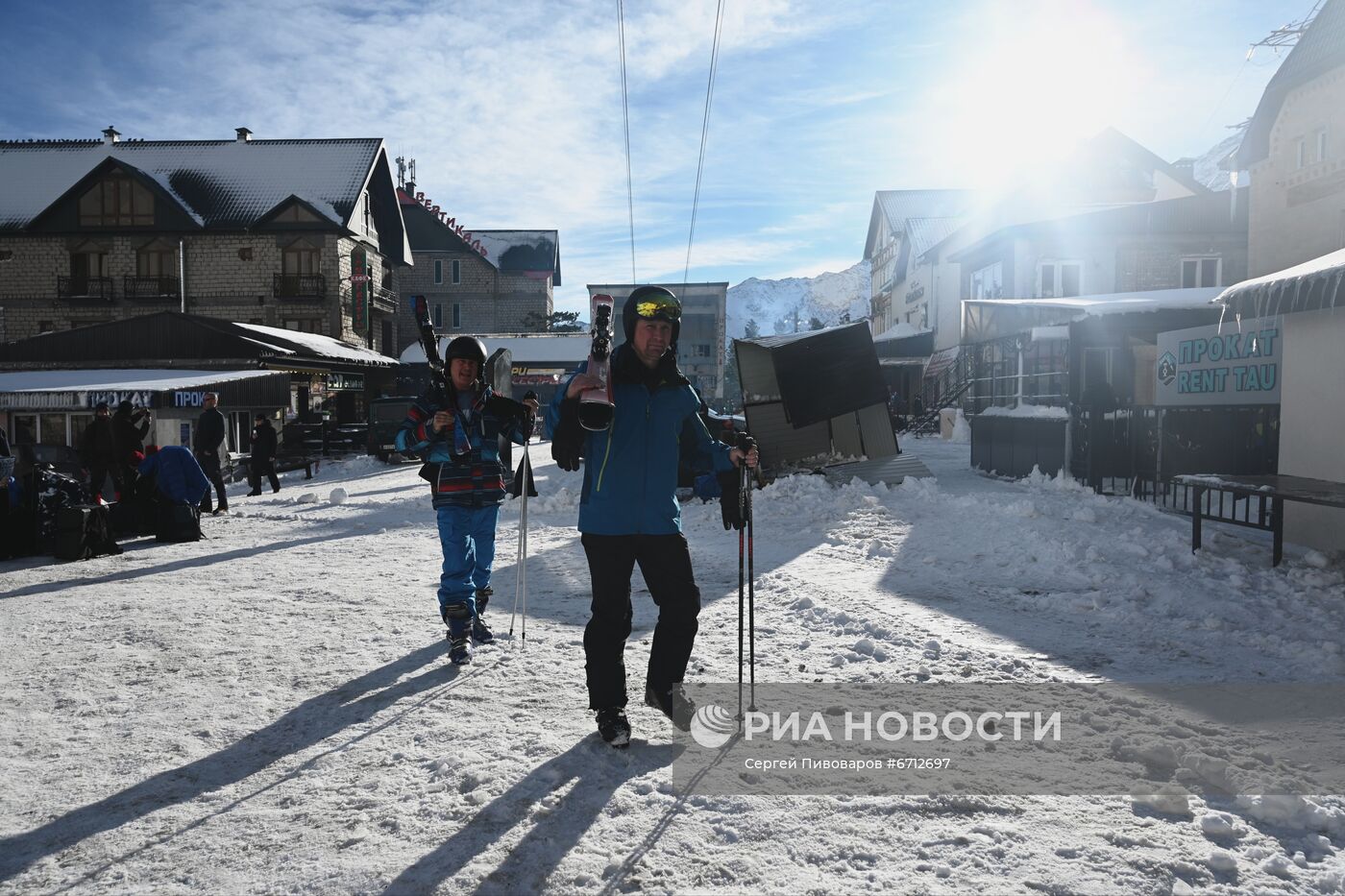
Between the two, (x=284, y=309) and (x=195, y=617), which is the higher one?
(x=284, y=309)

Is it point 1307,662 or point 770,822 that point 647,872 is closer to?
point 770,822

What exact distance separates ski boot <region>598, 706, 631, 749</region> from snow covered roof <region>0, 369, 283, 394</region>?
17.9m

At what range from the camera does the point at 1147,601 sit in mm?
6098

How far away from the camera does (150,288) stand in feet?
117

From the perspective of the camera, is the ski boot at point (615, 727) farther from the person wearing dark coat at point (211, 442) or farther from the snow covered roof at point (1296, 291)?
the person wearing dark coat at point (211, 442)

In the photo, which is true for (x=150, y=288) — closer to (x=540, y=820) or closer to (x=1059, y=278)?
(x=1059, y=278)

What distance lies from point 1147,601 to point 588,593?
435cm

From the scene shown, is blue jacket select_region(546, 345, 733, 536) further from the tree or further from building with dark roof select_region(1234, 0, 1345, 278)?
the tree

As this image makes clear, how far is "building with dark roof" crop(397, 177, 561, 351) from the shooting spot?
5144 centimetres

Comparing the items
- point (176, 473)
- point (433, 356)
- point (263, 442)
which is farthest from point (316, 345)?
point (433, 356)

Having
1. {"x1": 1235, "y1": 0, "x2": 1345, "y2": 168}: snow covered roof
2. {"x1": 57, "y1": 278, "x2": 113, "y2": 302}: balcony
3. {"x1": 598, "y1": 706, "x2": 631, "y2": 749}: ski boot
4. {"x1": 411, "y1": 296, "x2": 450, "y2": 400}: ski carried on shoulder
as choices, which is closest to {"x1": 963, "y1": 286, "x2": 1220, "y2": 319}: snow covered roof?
{"x1": 1235, "y1": 0, "x2": 1345, "y2": 168}: snow covered roof

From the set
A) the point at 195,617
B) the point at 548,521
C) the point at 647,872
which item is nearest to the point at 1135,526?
the point at 548,521

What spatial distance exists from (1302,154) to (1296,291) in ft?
43.4

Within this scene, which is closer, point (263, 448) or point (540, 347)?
point (263, 448)
